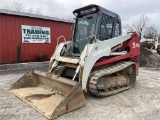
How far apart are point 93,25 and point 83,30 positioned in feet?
1.56

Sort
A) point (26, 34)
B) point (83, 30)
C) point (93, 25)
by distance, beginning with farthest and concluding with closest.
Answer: point (26, 34)
point (83, 30)
point (93, 25)

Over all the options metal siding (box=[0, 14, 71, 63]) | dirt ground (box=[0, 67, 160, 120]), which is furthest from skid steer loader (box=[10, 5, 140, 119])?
metal siding (box=[0, 14, 71, 63])

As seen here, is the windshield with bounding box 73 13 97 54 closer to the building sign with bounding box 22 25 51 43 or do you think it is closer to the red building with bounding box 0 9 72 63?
the red building with bounding box 0 9 72 63

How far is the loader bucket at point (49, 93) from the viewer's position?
4267mm

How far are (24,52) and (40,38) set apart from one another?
153 centimetres

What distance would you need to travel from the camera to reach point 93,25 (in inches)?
233

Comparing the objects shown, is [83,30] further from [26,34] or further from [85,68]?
[26,34]

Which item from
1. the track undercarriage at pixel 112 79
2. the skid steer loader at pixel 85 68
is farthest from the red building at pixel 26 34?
the track undercarriage at pixel 112 79

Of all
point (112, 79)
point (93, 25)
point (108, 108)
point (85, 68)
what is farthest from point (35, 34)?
point (108, 108)

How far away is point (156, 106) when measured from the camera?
16.3ft

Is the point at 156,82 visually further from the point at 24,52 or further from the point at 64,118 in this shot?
the point at 24,52

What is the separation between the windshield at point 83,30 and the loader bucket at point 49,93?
1380 mm

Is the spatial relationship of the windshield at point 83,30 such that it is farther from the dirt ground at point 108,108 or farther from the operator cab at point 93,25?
the dirt ground at point 108,108

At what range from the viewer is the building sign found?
12.2 metres
